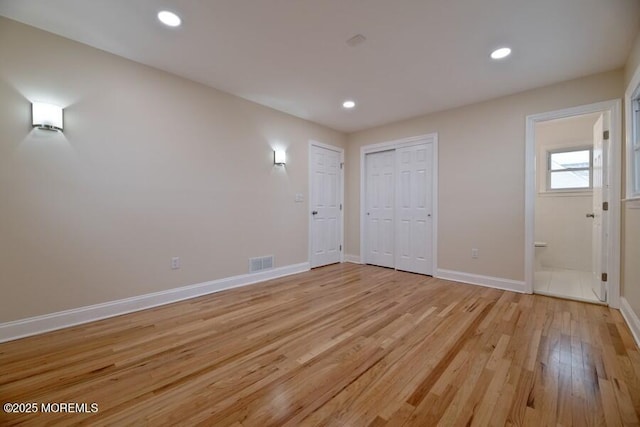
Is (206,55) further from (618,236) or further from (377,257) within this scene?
(618,236)

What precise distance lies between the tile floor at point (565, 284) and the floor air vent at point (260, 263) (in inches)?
141

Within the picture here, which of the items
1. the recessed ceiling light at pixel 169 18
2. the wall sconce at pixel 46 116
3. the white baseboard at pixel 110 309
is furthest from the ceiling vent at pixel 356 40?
the white baseboard at pixel 110 309

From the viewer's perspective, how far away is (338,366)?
1.73 m

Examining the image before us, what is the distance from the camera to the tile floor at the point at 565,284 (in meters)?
3.11

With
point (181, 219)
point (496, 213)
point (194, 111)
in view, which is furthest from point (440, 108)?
point (181, 219)

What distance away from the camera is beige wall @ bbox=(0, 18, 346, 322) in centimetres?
214

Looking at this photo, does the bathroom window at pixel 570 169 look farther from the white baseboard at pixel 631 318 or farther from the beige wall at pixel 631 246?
the white baseboard at pixel 631 318

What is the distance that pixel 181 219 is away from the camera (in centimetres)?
303

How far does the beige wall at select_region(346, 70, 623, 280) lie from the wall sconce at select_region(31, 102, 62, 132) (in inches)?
175

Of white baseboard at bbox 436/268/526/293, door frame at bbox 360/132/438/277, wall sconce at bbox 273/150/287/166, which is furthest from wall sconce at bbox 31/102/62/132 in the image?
white baseboard at bbox 436/268/526/293

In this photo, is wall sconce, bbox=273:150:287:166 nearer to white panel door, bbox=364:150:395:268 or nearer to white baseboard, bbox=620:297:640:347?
white panel door, bbox=364:150:395:268

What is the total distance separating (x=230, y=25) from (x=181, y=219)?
2075mm

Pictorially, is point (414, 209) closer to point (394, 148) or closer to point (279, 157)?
point (394, 148)

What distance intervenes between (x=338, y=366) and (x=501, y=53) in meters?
3.18
